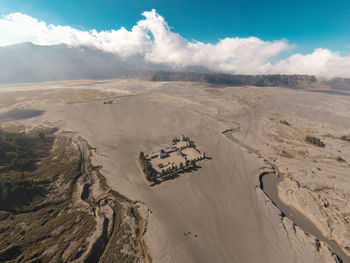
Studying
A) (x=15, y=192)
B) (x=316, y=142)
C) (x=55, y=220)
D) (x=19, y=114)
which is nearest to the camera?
(x=55, y=220)

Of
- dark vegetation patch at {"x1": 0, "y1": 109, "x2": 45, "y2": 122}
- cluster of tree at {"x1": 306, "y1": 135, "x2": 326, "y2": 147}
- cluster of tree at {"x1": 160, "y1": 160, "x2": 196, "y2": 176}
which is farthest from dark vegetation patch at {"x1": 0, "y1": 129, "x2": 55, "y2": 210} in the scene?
cluster of tree at {"x1": 306, "y1": 135, "x2": 326, "y2": 147}

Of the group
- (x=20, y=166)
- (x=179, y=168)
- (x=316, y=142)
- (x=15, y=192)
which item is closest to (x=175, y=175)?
(x=179, y=168)

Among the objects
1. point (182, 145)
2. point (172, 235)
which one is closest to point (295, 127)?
point (182, 145)

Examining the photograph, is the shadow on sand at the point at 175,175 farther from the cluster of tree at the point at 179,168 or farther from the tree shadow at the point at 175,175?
the cluster of tree at the point at 179,168

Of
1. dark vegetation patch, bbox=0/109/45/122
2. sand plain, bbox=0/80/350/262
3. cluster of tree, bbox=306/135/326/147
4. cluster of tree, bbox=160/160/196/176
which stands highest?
→ cluster of tree, bbox=306/135/326/147

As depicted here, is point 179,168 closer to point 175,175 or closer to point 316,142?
point 175,175

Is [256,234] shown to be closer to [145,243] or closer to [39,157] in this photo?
[145,243]

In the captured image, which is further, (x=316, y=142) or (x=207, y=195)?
(x=316, y=142)

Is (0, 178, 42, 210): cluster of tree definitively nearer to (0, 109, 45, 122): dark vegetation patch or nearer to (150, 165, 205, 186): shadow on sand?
(150, 165, 205, 186): shadow on sand

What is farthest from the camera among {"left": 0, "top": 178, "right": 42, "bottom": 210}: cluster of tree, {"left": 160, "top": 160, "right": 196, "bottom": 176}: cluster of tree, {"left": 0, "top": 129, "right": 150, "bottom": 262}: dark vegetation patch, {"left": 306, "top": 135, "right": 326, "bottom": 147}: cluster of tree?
{"left": 306, "top": 135, "right": 326, "bottom": 147}: cluster of tree
